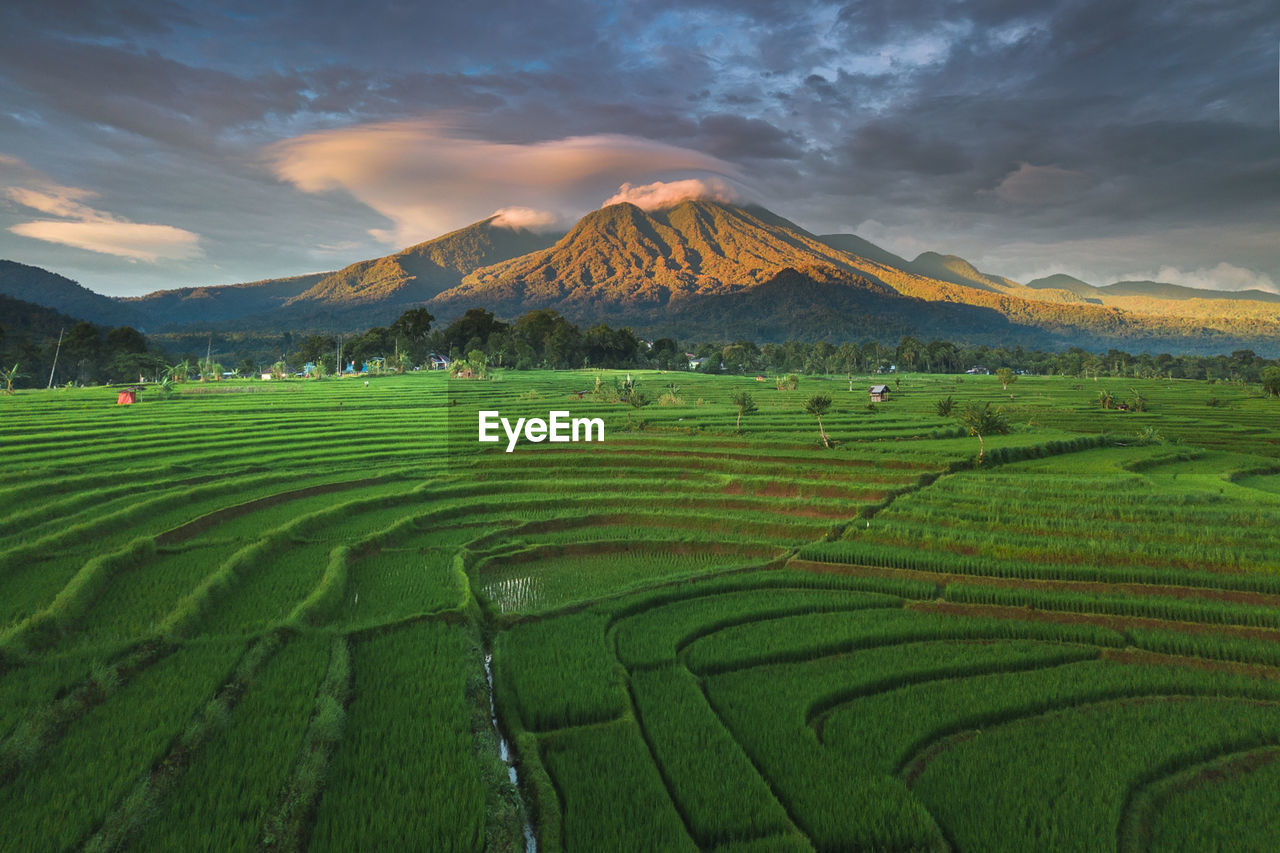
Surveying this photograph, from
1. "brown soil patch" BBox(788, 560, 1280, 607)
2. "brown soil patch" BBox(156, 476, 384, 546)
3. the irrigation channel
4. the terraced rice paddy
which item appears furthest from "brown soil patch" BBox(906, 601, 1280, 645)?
"brown soil patch" BBox(156, 476, 384, 546)

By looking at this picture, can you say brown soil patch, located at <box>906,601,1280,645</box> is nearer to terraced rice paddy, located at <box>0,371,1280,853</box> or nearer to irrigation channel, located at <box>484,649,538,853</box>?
terraced rice paddy, located at <box>0,371,1280,853</box>

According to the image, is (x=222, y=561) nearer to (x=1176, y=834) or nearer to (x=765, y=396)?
(x=1176, y=834)

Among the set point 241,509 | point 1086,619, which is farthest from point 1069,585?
point 241,509

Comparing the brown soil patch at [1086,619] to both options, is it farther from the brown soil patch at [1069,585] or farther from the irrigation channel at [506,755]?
the irrigation channel at [506,755]

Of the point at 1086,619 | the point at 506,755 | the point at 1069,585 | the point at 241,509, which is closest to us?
the point at 506,755

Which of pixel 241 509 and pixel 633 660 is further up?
pixel 241 509

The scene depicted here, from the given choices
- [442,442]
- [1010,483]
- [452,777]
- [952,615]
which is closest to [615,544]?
[952,615]

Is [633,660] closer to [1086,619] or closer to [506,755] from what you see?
[506,755]

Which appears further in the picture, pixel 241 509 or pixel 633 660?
pixel 241 509
